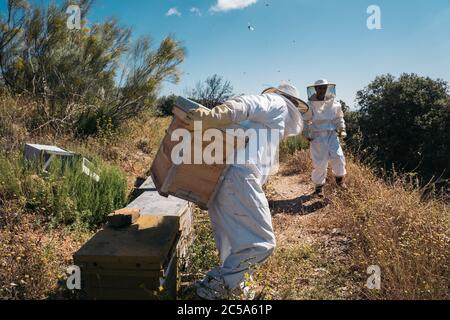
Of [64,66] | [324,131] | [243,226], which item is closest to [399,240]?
[243,226]

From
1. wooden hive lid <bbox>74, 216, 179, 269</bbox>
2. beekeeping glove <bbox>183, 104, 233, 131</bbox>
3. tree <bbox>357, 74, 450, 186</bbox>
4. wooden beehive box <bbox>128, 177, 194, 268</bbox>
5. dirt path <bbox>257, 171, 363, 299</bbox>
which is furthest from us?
tree <bbox>357, 74, 450, 186</bbox>

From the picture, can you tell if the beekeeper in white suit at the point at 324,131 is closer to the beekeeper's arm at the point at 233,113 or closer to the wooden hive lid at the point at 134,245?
the beekeeper's arm at the point at 233,113

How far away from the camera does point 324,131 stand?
20.1ft

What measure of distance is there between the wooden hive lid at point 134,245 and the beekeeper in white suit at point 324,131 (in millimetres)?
3737

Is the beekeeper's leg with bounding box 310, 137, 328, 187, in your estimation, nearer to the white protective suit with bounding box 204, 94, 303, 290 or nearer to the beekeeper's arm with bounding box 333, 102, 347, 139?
the beekeeper's arm with bounding box 333, 102, 347, 139

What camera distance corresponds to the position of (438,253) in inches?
114

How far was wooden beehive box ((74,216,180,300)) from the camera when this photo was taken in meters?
2.43

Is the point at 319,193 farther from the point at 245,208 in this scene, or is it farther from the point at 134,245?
the point at 134,245

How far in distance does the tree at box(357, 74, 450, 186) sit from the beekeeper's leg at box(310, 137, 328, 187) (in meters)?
7.46

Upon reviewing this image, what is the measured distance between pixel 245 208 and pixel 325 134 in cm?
381

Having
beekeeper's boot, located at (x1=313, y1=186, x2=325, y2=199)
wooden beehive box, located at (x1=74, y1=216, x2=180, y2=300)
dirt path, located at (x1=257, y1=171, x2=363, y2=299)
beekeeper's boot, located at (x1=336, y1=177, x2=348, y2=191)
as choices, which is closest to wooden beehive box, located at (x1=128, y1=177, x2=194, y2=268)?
wooden beehive box, located at (x1=74, y1=216, x2=180, y2=300)

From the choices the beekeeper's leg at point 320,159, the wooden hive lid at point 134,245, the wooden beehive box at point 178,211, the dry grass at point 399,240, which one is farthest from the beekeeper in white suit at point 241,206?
the beekeeper's leg at point 320,159

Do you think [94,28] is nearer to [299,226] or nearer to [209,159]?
[299,226]

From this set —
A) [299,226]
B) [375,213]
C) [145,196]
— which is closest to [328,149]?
[299,226]
